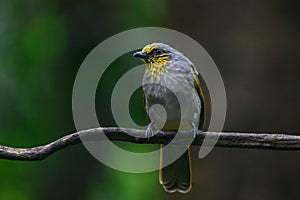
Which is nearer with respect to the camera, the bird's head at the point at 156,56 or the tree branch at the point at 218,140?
the tree branch at the point at 218,140

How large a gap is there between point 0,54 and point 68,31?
529 mm

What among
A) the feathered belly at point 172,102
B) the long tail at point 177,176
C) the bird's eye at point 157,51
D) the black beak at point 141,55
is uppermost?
the bird's eye at point 157,51

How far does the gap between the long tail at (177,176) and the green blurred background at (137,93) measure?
0.35 m

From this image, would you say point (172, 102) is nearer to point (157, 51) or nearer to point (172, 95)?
point (172, 95)

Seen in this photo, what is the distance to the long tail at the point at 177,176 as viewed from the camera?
3.80 m

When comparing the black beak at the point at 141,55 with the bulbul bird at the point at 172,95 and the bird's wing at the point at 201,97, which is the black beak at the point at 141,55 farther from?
the bird's wing at the point at 201,97

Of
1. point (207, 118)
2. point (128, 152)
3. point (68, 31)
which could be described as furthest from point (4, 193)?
point (207, 118)

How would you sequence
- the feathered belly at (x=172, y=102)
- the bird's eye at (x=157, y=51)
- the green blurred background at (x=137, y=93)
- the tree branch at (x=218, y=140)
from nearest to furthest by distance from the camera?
the tree branch at (x=218, y=140)
the feathered belly at (x=172, y=102)
the bird's eye at (x=157, y=51)
the green blurred background at (x=137, y=93)

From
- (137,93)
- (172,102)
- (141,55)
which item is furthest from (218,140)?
(137,93)

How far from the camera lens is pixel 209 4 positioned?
13.9ft

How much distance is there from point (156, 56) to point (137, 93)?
102cm

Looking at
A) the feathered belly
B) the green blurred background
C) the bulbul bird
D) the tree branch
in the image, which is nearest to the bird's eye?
the bulbul bird

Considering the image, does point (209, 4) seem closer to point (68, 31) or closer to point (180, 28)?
point (180, 28)

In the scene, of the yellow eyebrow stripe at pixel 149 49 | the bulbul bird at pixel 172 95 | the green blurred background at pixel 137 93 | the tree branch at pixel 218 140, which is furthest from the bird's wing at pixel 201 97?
the tree branch at pixel 218 140
